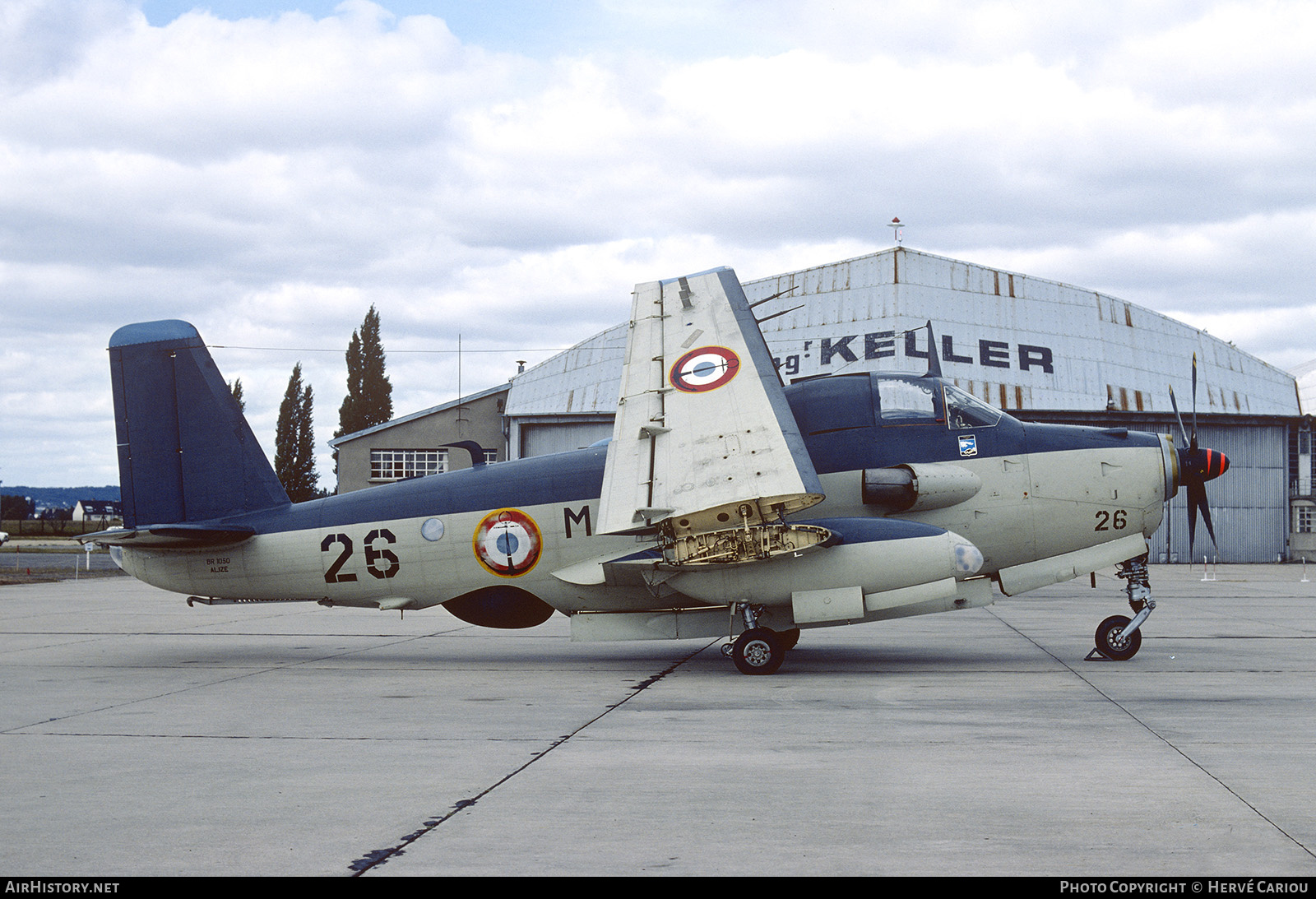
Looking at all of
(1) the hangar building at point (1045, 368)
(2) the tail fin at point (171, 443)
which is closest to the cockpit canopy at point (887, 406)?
(2) the tail fin at point (171, 443)

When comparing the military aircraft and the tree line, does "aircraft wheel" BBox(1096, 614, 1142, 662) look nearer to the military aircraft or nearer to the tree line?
the military aircraft

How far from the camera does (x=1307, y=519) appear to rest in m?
46.5

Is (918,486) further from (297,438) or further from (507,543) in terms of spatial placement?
(297,438)

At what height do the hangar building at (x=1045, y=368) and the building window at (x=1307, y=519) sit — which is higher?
the hangar building at (x=1045, y=368)

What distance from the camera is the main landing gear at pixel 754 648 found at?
12305 millimetres

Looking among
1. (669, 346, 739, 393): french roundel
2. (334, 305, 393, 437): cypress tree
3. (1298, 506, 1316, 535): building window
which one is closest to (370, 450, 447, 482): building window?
(334, 305, 393, 437): cypress tree

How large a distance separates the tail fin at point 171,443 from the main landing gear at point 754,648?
21.8 feet

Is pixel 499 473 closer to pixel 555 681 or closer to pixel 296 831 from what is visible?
pixel 555 681

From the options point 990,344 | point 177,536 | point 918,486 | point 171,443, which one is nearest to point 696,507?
point 918,486

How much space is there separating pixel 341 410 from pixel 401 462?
2636 cm

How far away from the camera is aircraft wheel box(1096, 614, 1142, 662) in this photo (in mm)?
13227

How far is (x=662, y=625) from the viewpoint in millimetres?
12781

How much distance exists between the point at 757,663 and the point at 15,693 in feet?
26.2

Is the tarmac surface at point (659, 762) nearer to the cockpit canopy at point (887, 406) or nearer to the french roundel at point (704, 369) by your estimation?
the cockpit canopy at point (887, 406)
